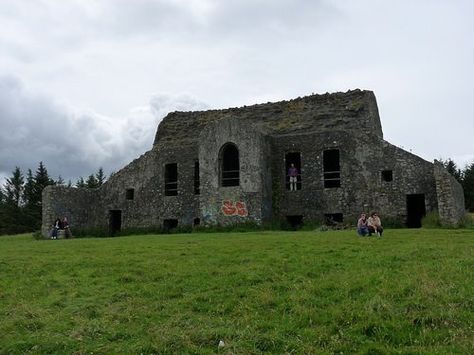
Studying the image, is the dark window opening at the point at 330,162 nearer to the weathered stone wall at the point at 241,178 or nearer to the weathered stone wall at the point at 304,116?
the weathered stone wall at the point at 304,116

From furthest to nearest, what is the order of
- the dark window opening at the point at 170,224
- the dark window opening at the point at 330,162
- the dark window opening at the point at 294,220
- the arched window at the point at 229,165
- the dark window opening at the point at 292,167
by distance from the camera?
the dark window opening at the point at 170,224 → the dark window opening at the point at 330,162 → the arched window at the point at 229,165 → the dark window opening at the point at 292,167 → the dark window opening at the point at 294,220

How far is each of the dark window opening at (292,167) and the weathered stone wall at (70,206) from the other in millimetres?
13431

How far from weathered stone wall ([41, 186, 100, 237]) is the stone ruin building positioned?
0.07m

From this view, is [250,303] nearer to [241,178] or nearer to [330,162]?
[241,178]

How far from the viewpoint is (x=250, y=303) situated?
10.3 m

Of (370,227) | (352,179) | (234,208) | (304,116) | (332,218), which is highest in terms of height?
(304,116)

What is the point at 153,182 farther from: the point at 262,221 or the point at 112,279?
the point at 112,279

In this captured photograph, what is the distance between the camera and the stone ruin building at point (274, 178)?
28734mm

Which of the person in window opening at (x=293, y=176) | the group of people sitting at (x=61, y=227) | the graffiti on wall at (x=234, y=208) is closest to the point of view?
the graffiti on wall at (x=234, y=208)

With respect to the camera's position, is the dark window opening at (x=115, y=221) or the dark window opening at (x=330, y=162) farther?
the dark window opening at (x=115, y=221)

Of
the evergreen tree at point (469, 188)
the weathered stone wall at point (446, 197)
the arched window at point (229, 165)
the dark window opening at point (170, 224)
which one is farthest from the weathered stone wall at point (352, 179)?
the evergreen tree at point (469, 188)

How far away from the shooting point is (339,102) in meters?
33.9

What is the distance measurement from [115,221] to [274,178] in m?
12.1

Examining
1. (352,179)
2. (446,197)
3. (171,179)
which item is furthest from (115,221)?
(446,197)
